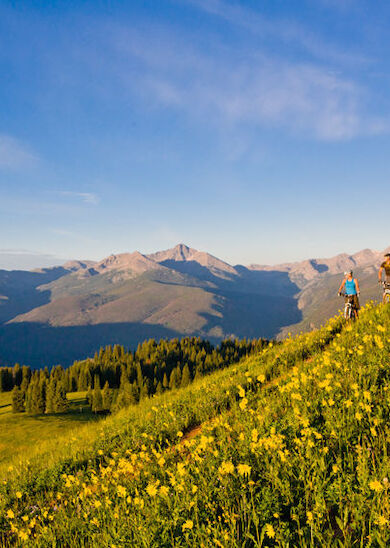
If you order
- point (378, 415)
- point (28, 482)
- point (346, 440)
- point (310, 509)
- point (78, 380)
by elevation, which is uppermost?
point (378, 415)

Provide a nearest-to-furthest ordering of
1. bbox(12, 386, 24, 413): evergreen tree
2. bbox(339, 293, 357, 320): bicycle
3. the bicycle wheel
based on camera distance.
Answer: the bicycle wheel
bbox(339, 293, 357, 320): bicycle
bbox(12, 386, 24, 413): evergreen tree

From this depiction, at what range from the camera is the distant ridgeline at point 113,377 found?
64312 mm

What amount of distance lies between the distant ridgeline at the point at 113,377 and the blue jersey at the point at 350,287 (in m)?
6.11

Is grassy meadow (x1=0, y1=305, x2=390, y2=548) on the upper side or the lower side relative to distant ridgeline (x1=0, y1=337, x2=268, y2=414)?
upper

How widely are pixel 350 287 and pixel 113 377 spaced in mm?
131685

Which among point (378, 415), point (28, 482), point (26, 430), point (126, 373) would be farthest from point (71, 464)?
point (126, 373)

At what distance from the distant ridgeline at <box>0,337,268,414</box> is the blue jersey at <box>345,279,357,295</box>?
611cm

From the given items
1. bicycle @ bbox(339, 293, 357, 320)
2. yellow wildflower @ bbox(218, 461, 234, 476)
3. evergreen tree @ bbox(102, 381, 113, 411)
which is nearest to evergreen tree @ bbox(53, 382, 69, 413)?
evergreen tree @ bbox(102, 381, 113, 411)

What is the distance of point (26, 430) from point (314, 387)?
149 feet

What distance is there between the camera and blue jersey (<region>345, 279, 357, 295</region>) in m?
17.2

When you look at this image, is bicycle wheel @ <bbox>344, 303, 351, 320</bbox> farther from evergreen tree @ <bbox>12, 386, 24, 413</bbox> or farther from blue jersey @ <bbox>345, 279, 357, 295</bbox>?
evergreen tree @ <bbox>12, 386, 24, 413</bbox>

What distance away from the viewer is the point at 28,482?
29.2 feet

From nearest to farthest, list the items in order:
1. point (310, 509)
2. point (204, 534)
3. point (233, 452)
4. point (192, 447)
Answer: point (204, 534) → point (310, 509) → point (233, 452) → point (192, 447)

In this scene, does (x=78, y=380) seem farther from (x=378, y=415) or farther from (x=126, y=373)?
(x=378, y=415)
